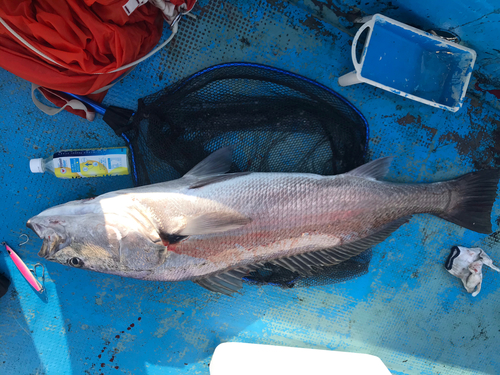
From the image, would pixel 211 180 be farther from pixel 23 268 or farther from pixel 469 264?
pixel 469 264

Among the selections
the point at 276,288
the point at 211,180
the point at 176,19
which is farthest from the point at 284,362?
the point at 176,19

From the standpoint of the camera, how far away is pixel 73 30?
5.13ft

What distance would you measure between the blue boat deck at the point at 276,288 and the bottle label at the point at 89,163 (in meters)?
0.13

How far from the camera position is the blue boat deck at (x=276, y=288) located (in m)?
2.10

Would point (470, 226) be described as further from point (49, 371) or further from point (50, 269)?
point (49, 371)

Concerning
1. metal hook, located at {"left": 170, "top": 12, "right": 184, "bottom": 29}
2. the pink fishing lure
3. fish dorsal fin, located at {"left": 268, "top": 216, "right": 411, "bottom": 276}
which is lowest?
the pink fishing lure

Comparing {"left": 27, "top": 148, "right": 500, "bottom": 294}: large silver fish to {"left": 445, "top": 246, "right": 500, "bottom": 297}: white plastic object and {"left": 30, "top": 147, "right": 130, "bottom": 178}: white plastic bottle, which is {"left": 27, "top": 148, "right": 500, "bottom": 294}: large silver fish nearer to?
{"left": 30, "top": 147, "right": 130, "bottom": 178}: white plastic bottle

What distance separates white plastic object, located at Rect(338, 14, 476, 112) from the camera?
1.96 m

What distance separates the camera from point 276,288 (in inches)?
92.1

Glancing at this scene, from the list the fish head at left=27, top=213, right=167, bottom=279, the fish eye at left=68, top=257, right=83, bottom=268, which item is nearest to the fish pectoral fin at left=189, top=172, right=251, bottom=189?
the fish head at left=27, top=213, right=167, bottom=279

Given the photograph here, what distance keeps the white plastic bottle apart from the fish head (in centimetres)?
44

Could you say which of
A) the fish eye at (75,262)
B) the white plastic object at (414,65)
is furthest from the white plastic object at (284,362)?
the white plastic object at (414,65)

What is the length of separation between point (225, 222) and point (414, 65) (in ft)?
5.97

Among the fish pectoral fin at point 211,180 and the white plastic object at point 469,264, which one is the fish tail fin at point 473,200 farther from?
the fish pectoral fin at point 211,180
